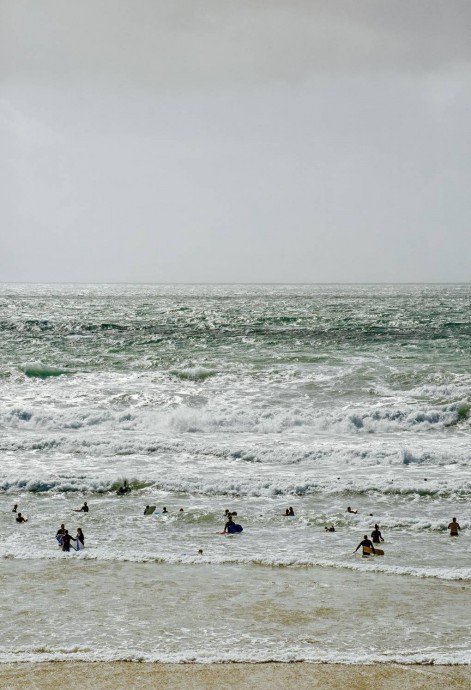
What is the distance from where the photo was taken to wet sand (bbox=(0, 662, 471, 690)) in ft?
35.5

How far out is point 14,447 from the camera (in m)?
30.1

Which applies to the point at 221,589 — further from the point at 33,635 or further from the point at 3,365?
the point at 3,365

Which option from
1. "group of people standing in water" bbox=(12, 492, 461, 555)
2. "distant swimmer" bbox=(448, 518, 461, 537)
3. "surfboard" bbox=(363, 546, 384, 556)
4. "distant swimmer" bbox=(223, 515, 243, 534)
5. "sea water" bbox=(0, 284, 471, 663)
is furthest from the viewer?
"distant swimmer" bbox=(223, 515, 243, 534)

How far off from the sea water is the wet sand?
1.11 ft

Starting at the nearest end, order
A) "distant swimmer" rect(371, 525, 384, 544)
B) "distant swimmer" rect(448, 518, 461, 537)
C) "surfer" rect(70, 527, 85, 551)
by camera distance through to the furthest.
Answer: "surfer" rect(70, 527, 85, 551) → "distant swimmer" rect(371, 525, 384, 544) → "distant swimmer" rect(448, 518, 461, 537)

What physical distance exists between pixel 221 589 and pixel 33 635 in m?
4.56

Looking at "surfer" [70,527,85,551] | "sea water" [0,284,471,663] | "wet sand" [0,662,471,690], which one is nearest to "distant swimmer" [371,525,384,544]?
"sea water" [0,284,471,663]

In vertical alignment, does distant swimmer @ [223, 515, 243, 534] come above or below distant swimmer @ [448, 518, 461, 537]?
below

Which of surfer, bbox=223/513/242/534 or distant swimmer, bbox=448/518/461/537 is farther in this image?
surfer, bbox=223/513/242/534

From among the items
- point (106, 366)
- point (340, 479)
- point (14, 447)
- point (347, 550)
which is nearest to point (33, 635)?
point (347, 550)

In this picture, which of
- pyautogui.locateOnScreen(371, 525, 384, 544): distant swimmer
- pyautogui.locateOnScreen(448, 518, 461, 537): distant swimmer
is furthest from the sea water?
pyautogui.locateOnScreen(371, 525, 384, 544): distant swimmer

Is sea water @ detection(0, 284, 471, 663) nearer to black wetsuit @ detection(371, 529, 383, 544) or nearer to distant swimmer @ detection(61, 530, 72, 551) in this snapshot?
distant swimmer @ detection(61, 530, 72, 551)

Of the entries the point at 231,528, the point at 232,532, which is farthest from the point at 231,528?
the point at 232,532

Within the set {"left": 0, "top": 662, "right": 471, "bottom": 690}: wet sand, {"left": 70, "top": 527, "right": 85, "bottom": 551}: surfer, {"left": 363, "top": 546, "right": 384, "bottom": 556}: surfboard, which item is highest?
{"left": 0, "top": 662, "right": 471, "bottom": 690}: wet sand
